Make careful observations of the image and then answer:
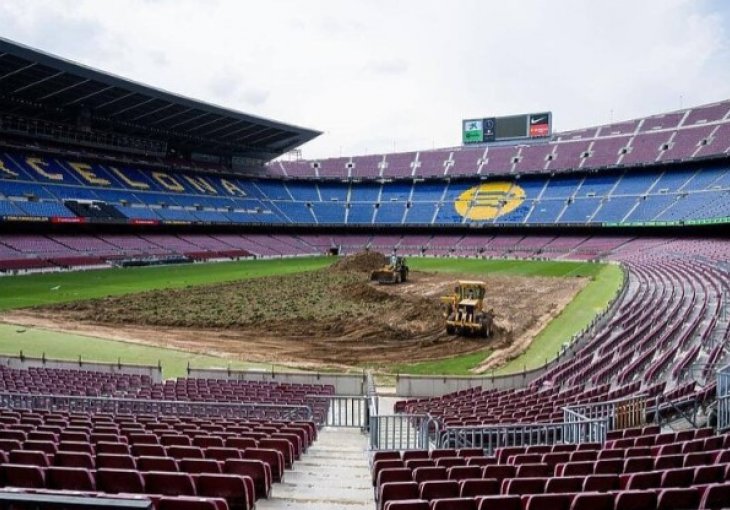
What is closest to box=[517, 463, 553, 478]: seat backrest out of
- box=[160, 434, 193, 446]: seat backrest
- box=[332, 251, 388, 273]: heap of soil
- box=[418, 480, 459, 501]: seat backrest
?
box=[418, 480, 459, 501]: seat backrest

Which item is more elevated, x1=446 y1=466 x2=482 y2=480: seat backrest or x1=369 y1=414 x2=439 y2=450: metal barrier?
x1=446 y1=466 x2=482 y2=480: seat backrest

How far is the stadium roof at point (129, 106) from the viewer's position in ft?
196

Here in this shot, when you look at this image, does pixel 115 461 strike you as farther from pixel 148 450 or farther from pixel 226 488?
pixel 226 488

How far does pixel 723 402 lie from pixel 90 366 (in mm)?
20075

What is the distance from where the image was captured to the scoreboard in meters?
104

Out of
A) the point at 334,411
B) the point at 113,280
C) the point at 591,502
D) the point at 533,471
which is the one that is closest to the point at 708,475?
the point at 533,471

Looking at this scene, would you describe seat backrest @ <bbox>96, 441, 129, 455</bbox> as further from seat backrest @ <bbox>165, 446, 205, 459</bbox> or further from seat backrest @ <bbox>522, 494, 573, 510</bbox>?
seat backrest @ <bbox>522, 494, 573, 510</bbox>

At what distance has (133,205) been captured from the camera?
2987 inches

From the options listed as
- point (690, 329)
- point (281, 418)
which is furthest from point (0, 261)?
point (690, 329)

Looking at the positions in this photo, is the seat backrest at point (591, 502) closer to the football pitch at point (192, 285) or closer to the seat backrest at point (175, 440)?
the seat backrest at point (175, 440)

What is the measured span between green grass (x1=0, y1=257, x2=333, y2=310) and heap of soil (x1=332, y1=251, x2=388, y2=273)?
5.43m

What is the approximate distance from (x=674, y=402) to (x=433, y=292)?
111ft

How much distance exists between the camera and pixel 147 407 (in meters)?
14.5

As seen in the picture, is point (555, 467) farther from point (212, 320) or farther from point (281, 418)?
point (212, 320)
